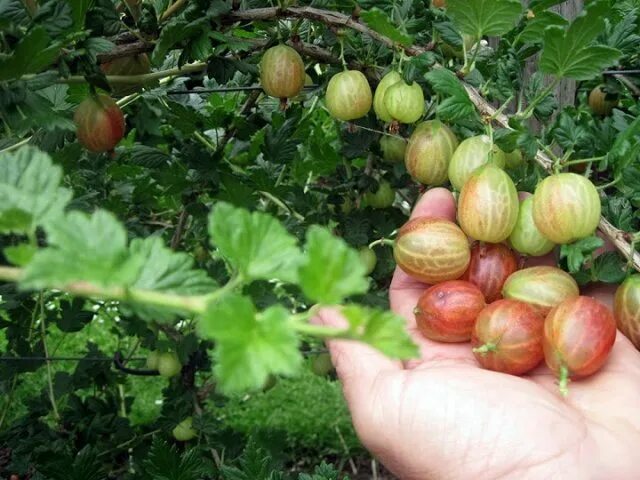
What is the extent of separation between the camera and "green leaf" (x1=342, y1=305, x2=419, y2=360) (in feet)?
1.54

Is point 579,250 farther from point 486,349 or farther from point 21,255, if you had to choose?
point 21,255

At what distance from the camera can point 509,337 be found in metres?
1.15

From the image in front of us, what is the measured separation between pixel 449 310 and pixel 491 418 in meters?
0.24

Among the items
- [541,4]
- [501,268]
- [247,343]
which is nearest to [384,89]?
[541,4]

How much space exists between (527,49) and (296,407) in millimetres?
2516

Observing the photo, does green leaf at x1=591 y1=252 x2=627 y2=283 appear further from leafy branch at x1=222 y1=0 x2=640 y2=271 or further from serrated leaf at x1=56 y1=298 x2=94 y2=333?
serrated leaf at x1=56 y1=298 x2=94 y2=333

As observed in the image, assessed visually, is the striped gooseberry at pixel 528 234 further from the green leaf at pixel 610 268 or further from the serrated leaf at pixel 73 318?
the serrated leaf at pixel 73 318

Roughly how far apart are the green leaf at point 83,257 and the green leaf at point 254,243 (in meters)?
0.08

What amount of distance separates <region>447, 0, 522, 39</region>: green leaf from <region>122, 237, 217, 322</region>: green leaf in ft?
2.39

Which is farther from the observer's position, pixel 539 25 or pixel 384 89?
pixel 384 89

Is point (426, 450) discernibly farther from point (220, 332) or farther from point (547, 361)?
point (220, 332)

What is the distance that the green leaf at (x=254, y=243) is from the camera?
1.79 feet

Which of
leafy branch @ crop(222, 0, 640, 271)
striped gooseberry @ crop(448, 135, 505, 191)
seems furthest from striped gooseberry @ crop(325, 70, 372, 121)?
striped gooseberry @ crop(448, 135, 505, 191)

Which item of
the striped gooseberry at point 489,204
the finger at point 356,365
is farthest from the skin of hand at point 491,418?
the striped gooseberry at point 489,204
